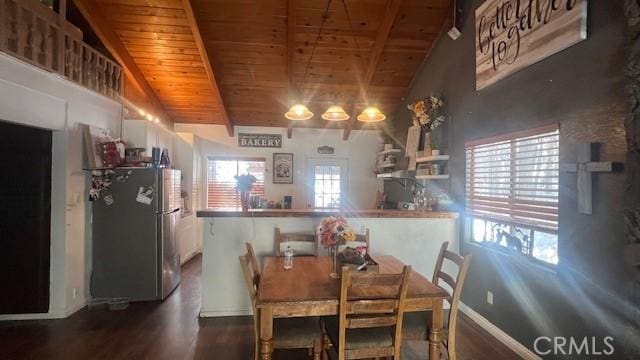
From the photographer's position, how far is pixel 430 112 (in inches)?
161

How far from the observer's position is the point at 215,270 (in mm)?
3195

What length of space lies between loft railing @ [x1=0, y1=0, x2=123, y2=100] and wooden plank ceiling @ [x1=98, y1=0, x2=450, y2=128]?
0.55 meters

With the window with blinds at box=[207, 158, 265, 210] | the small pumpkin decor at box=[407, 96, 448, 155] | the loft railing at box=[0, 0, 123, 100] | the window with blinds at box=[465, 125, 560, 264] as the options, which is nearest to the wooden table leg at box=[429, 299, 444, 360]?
the window with blinds at box=[465, 125, 560, 264]

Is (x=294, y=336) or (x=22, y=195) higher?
(x=22, y=195)

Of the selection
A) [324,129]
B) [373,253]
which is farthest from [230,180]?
Answer: [373,253]

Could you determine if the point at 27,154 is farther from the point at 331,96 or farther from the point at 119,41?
the point at 331,96

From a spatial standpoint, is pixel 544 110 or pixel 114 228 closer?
pixel 544 110

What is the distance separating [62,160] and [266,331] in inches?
116

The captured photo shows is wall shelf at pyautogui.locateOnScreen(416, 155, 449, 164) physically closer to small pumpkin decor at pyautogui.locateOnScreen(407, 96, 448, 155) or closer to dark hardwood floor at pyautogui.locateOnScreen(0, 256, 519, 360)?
small pumpkin decor at pyautogui.locateOnScreen(407, 96, 448, 155)

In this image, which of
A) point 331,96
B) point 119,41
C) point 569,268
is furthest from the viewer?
point 331,96

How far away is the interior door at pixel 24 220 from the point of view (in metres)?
3.10

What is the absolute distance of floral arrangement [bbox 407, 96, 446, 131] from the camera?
12.8 ft

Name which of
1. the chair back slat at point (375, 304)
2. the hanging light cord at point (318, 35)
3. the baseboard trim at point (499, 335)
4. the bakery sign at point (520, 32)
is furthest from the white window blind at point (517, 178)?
the hanging light cord at point (318, 35)

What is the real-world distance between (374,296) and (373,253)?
152 centimetres
